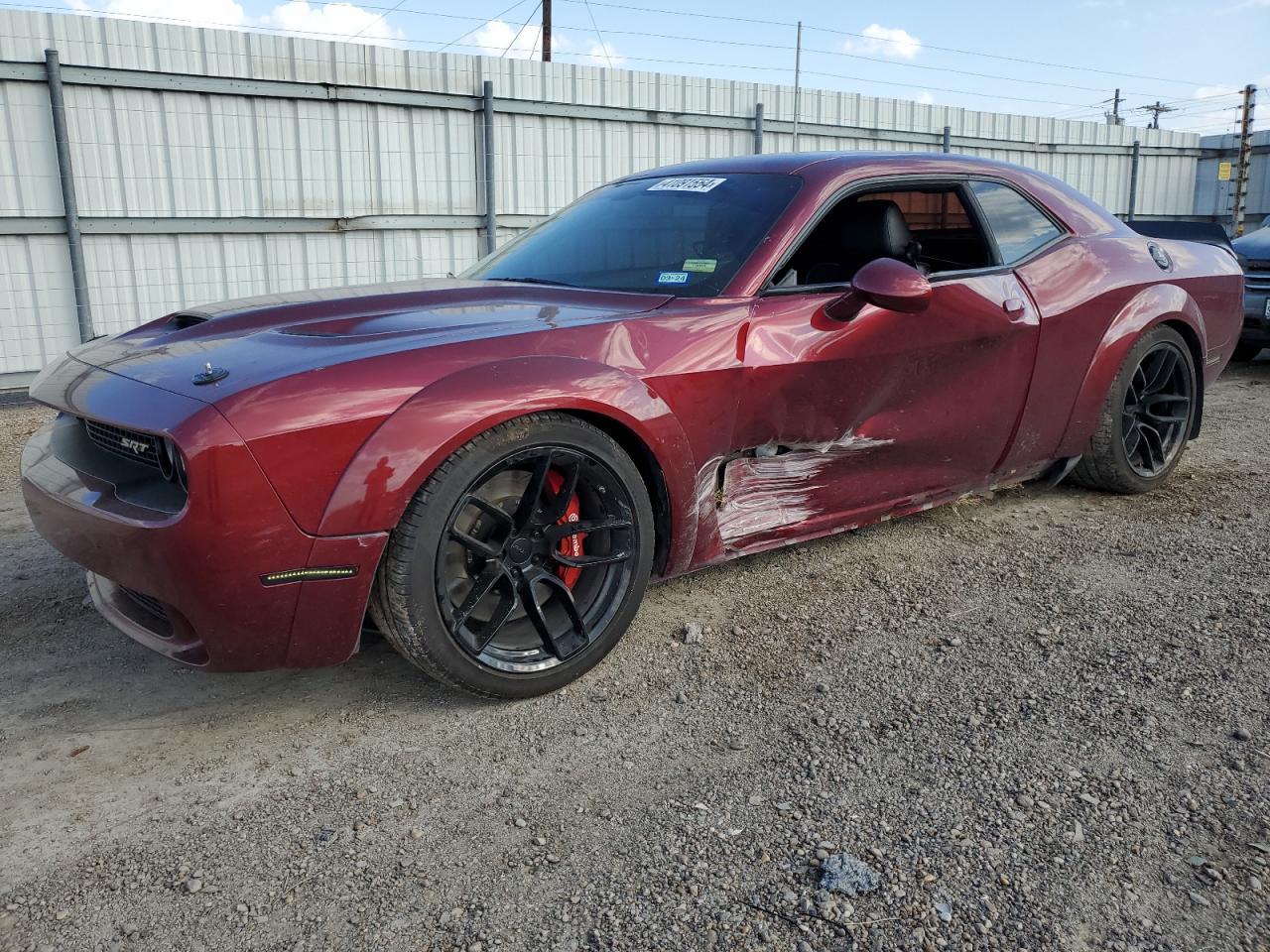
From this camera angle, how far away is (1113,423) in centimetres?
442

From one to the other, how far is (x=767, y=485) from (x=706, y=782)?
1.15 m

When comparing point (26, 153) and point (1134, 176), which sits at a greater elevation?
point (1134, 176)

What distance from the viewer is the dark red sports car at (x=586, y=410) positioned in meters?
2.41

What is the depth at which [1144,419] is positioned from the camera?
4.70 meters

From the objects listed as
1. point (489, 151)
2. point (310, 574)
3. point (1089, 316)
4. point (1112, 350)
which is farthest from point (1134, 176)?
point (310, 574)

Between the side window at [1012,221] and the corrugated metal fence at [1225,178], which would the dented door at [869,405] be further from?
the corrugated metal fence at [1225,178]

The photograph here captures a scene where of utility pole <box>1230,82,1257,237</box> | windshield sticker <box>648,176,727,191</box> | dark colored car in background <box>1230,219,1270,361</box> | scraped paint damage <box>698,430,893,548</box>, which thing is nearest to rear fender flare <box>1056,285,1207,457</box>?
scraped paint damage <box>698,430,893,548</box>

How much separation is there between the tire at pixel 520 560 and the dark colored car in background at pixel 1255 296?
7421mm

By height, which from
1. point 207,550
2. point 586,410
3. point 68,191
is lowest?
point 207,550

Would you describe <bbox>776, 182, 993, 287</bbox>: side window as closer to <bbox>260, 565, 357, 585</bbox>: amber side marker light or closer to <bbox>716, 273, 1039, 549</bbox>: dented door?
<bbox>716, 273, 1039, 549</bbox>: dented door

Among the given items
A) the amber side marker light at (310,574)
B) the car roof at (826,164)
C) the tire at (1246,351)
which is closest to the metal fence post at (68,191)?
the car roof at (826,164)

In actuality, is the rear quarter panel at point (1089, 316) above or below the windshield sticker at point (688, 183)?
below

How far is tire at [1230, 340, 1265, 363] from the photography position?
28.6 ft

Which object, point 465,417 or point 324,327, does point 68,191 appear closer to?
point 324,327
